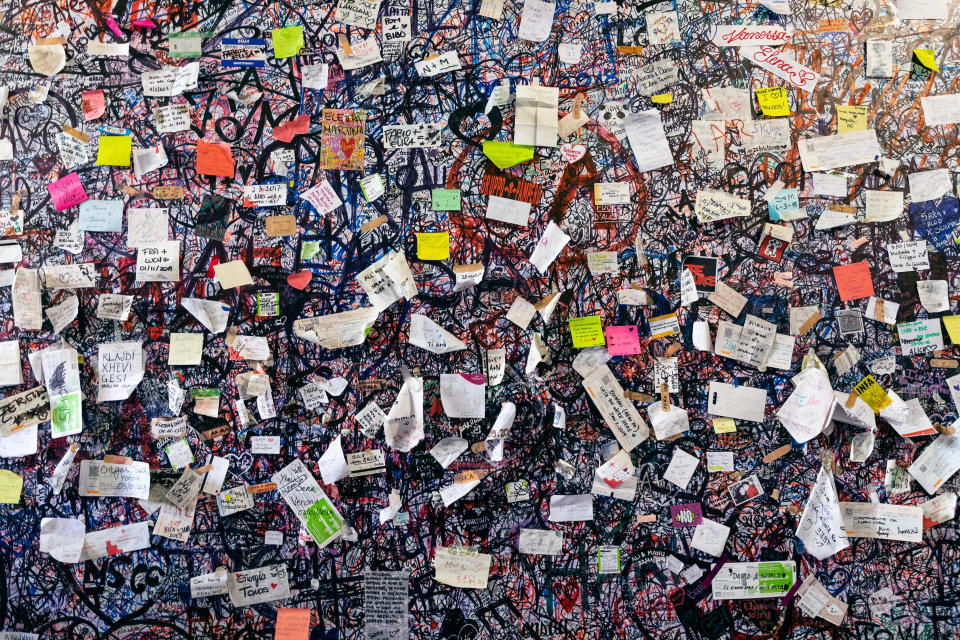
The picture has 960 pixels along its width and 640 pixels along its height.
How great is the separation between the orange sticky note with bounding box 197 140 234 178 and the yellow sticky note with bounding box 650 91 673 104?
1171 mm

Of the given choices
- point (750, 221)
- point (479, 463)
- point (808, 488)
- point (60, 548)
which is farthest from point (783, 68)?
point (60, 548)

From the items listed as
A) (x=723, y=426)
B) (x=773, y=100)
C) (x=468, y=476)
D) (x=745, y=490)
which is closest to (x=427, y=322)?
(x=468, y=476)

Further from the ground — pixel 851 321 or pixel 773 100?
pixel 773 100

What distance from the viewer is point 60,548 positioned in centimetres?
154

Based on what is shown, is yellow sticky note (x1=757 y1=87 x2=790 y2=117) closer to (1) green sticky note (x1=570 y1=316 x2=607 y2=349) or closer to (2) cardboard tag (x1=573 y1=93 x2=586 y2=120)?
(2) cardboard tag (x1=573 y1=93 x2=586 y2=120)

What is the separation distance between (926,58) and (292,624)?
234 cm

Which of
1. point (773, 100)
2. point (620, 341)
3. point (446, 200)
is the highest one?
point (773, 100)

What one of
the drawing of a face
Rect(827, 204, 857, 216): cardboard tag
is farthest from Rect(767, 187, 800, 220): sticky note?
the drawing of a face

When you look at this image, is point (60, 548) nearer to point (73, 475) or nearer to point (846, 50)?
point (73, 475)

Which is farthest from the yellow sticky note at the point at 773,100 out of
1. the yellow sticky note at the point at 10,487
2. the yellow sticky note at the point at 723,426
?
the yellow sticky note at the point at 10,487

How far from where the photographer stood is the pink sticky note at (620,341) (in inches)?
61.7

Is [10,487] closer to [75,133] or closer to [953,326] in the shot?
[75,133]

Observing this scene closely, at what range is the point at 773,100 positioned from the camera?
5.17ft

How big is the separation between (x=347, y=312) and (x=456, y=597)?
2.73 feet
